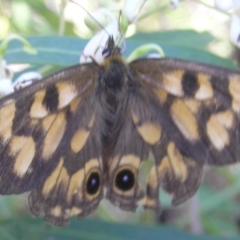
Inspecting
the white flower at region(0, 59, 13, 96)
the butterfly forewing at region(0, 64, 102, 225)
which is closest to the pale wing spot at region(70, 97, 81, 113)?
the butterfly forewing at region(0, 64, 102, 225)

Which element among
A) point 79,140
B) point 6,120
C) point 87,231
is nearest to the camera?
point 6,120

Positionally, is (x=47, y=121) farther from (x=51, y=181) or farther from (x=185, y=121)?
(x=185, y=121)

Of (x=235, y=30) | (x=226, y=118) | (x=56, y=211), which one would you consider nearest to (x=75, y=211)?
(x=56, y=211)

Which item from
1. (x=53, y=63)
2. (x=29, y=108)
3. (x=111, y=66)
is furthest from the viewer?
(x=53, y=63)

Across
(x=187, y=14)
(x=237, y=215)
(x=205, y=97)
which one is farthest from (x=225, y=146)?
(x=187, y=14)

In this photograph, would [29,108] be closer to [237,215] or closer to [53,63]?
[53,63]

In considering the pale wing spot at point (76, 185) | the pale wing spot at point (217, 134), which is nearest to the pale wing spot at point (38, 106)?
the pale wing spot at point (76, 185)
